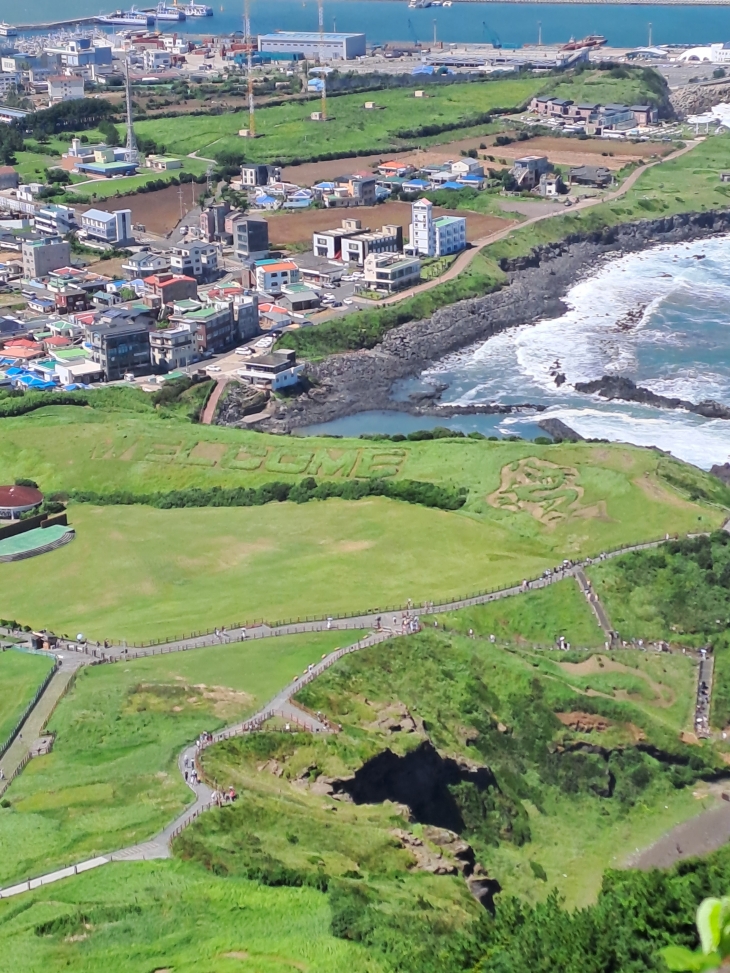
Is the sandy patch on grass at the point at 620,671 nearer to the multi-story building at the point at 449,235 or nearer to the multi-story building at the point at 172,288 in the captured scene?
the multi-story building at the point at 172,288

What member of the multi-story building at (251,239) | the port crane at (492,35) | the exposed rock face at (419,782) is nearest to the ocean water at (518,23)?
the port crane at (492,35)

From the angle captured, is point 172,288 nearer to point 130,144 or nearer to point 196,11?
point 130,144

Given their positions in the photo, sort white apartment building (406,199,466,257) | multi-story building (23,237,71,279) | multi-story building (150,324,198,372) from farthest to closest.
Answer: white apartment building (406,199,466,257) < multi-story building (23,237,71,279) < multi-story building (150,324,198,372)

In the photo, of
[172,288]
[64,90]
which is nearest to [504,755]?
[172,288]

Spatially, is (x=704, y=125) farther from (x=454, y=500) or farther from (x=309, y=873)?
(x=309, y=873)

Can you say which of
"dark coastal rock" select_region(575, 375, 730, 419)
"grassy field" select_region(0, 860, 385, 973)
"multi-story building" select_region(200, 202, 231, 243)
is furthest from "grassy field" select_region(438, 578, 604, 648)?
"multi-story building" select_region(200, 202, 231, 243)

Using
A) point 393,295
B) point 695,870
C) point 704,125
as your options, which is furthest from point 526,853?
point 704,125

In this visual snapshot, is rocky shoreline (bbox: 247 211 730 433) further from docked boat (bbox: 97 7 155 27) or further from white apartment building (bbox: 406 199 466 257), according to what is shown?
docked boat (bbox: 97 7 155 27)
